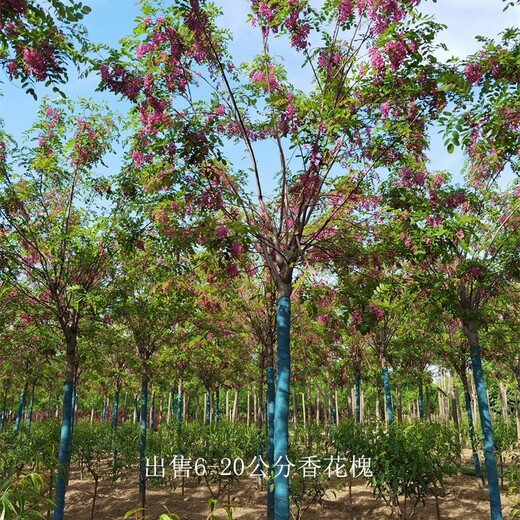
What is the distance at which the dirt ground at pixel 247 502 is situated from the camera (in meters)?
11.5

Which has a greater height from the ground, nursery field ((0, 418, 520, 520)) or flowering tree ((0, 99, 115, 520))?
flowering tree ((0, 99, 115, 520))

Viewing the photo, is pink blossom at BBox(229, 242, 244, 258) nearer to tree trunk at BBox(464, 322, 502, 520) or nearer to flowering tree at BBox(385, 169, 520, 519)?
flowering tree at BBox(385, 169, 520, 519)

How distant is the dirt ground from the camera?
11513mm

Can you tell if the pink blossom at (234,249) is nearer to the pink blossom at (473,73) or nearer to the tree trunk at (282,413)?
the tree trunk at (282,413)

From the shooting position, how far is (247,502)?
41.6 feet

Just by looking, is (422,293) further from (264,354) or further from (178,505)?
(178,505)

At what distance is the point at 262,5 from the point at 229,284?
6.45 metres

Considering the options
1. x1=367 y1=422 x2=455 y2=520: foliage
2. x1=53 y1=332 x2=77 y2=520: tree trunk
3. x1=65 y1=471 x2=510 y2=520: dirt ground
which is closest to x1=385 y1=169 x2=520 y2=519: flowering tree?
x1=367 y1=422 x2=455 y2=520: foliage

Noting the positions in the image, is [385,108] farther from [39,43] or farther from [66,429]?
[66,429]

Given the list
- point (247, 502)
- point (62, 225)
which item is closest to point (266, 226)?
point (62, 225)

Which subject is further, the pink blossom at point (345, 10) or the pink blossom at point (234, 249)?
the pink blossom at point (345, 10)

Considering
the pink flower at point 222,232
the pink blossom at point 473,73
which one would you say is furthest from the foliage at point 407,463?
the pink blossom at point 473,73

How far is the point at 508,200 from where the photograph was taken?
1037 centimetres

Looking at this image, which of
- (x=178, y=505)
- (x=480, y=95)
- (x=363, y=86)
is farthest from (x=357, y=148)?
(x=178, y=505)
